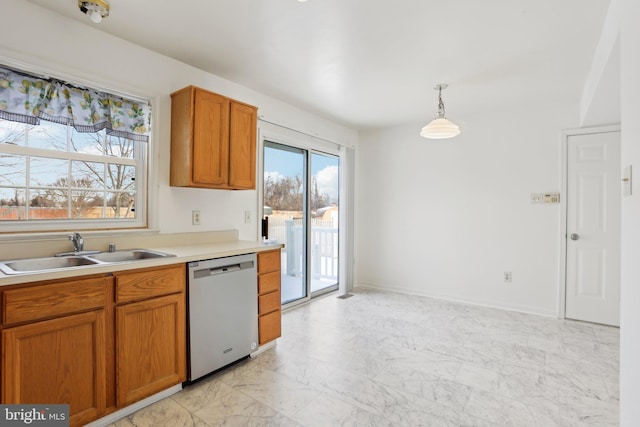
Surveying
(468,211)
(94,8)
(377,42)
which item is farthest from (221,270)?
(468,211)

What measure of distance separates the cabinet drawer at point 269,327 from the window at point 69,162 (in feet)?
4.04

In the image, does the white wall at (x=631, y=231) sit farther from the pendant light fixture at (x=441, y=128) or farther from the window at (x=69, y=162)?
the window at (x=69, y=162)

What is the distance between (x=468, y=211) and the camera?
4.21 metres

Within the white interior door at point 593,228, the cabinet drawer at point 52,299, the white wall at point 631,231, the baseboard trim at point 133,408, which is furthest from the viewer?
the white interior door at point 593,228

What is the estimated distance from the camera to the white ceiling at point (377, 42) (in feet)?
6.54

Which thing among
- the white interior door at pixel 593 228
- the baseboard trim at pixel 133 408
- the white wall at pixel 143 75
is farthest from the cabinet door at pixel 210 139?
the white interior door at pixel 593 228

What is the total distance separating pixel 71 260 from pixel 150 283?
0.52 metres

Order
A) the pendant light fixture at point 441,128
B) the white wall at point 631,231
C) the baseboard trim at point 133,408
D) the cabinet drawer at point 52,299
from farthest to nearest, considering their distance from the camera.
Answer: the pendant light fixture at point 441,128, the baseboard trim at point 133,408, the cabinet drawer at point 52,299, the white wall at point 631,231

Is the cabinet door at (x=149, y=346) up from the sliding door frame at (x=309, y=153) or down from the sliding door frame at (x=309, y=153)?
down

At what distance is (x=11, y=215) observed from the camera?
1983 millimetres

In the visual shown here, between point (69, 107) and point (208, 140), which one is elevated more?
point (69, 107)

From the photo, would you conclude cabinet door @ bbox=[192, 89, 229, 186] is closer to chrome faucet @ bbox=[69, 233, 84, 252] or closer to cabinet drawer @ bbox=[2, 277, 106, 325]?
chrome faucet @ bbox=[69, 233, 84, 252]

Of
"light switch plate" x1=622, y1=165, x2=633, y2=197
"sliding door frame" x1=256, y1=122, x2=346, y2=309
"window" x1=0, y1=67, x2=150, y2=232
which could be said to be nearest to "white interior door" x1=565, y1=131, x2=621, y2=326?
"light switch plate" x1=622, y1=165, x2=633, y2=197

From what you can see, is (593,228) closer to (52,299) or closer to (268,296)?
(268,296)
